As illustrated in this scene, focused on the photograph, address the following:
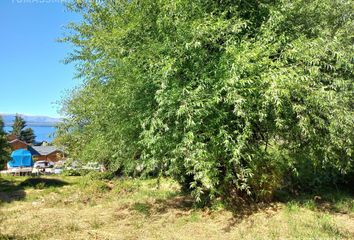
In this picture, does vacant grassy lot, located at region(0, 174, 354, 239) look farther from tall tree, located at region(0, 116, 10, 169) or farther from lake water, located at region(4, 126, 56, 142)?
lake water, located at region(4, 126, 56, 142)

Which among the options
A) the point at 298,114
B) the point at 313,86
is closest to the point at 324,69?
the point at 313,86

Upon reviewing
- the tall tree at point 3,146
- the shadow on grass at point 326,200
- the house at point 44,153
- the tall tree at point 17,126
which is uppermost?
the tall tree at point 17,126

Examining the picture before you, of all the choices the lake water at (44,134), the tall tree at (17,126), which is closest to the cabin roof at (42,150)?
the lake water at (44,134)

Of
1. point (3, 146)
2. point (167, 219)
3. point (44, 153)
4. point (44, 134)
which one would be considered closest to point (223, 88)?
point (167, 219)

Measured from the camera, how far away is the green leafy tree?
59719 millimetres

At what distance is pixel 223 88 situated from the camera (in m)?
6.14

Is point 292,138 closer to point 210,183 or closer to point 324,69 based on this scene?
point 324,69

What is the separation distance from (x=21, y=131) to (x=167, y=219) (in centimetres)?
6060

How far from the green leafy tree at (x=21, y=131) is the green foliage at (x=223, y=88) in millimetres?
58205

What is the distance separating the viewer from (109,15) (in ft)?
29.2

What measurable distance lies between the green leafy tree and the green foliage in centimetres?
5821

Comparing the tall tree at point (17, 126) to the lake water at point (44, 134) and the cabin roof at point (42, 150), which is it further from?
the cabin roof at point (42, 150)

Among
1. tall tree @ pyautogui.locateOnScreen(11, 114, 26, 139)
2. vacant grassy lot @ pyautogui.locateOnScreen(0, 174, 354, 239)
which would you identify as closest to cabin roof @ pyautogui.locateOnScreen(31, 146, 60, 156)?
tall tree @ pyautogui.locateOnScreen(11, 114, 26, 139)

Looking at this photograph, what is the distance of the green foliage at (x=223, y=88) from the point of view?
638cm
